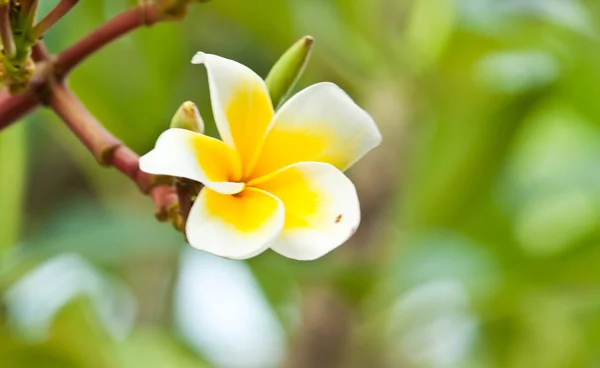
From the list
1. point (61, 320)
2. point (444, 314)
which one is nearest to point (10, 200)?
point (61, 320)

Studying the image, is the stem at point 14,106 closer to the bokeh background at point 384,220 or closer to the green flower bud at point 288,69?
the green flower bud at point 288,69

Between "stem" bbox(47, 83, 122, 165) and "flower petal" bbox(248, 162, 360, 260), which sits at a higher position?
"flower petal" bbox(248, 162, 360, 260)

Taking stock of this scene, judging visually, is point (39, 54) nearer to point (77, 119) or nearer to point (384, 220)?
point (77, 119)

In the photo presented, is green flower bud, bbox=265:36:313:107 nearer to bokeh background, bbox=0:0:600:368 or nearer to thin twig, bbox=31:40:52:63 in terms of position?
thin twig, bbox=31:40:52:63

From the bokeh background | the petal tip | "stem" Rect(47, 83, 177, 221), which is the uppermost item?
the petal tip

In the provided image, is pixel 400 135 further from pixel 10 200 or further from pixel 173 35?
pixel 10 200

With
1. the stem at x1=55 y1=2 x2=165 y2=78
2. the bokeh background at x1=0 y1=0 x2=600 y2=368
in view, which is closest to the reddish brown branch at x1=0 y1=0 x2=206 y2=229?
the stem at x1=55 y1=2 x2=165 y2=78

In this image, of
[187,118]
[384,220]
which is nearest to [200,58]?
[187,118]
